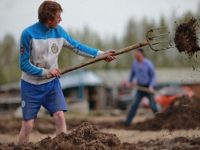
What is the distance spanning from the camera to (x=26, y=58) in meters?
8.27

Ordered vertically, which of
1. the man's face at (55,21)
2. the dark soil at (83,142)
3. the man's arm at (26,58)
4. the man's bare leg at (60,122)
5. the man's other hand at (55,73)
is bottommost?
the dark soil at (83,142)

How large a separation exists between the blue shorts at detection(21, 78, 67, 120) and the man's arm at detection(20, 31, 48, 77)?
0.29 m

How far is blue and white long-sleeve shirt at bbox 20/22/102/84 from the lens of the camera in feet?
27.1

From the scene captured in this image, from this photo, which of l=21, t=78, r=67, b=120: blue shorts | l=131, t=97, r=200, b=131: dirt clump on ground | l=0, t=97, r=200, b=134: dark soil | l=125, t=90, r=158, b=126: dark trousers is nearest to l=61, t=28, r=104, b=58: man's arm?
l=21, t=78, r=67, b=120: blue shorts

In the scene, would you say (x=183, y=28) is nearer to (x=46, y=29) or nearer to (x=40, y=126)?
(x=46, y=29)

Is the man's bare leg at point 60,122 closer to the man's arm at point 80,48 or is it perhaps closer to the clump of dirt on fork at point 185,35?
the man's arm at point 80,48

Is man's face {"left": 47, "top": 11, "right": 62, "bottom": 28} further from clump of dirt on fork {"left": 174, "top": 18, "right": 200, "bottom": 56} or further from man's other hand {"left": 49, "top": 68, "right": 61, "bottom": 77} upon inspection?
clump of dirt on fork {"left": 174, "top": 18, "right": 200, "bottom": 56}

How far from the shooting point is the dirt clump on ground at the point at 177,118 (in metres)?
14.0

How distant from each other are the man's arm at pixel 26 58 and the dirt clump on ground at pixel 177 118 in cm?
590

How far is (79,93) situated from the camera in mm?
53656

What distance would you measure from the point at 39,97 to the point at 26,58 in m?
0.64

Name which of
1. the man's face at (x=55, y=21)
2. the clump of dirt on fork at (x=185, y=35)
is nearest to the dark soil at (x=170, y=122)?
the clump of dirt on fork at (x=185, y=35)

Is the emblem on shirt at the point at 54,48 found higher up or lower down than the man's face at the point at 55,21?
lower down

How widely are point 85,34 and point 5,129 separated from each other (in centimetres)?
7358
